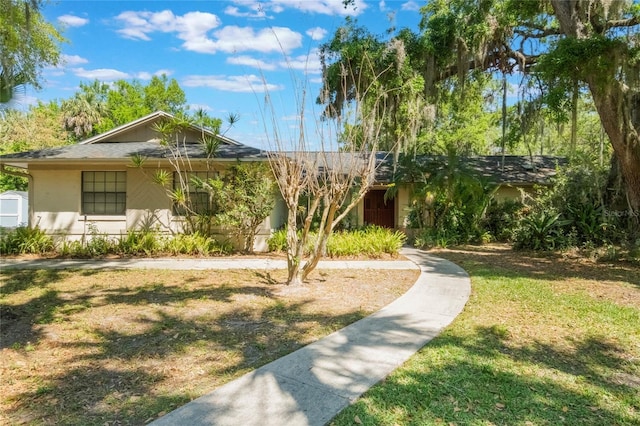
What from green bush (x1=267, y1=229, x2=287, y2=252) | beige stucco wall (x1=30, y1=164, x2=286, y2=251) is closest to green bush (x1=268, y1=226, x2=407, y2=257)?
green bush (x1=267, y1=229, x2=287, y2=252)

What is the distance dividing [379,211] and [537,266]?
803 centimetres

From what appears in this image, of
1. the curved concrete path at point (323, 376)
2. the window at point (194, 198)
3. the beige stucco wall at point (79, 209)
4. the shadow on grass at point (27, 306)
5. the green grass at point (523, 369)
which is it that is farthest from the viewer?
the window at point (194, 198)

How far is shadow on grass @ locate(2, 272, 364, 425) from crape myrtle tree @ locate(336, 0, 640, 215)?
7.14 meters

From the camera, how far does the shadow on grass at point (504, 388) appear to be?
10.0 ft

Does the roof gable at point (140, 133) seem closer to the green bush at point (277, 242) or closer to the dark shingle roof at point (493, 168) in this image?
the green bush at point (277, 242)

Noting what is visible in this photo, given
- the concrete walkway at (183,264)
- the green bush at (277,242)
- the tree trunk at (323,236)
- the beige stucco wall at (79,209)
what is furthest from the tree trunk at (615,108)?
the beige stucco wall at (79,209)

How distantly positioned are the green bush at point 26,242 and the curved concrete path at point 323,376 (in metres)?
10.4

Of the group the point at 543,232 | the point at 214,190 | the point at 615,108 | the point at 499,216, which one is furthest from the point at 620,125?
the point at 214,190

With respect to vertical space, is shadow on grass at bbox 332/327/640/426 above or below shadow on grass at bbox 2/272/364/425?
above

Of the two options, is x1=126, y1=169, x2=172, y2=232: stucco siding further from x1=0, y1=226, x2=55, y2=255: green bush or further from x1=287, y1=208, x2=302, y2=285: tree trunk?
x1=287, y1=208, x2=302, y2=285: tree trunk

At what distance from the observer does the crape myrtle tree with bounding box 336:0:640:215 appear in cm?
816

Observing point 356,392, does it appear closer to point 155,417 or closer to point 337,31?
point 155,417

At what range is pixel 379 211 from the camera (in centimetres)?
1700

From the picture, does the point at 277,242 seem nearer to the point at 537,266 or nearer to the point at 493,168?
the point at 537,266
